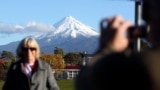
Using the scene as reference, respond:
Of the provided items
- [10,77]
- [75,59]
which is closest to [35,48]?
[10,77]

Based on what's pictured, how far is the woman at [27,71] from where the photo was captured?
838 cm

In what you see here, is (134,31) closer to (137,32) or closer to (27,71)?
(137,32)

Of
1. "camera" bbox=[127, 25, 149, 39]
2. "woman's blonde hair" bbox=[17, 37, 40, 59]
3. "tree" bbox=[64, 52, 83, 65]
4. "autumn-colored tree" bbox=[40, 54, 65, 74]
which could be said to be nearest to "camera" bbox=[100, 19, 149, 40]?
"camera" bbox=[127, 25, 149, 39]

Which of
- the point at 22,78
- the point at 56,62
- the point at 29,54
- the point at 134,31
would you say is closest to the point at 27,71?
the point at 22,78

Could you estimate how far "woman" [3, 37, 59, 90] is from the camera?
8383 mm

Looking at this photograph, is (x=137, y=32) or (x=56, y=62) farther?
(x=56, y=62)

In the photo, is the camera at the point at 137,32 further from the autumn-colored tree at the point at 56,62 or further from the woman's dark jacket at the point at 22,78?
the autumn-colored tree at the point at 56,62

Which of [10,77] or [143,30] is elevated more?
[143,30]

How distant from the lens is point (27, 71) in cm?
855

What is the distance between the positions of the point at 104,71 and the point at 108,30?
27 cm

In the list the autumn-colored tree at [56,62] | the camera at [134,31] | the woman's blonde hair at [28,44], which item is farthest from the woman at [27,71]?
the autumn-colored tree at [56,62]

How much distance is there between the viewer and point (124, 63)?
2.64m

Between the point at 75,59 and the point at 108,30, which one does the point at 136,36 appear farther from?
the point at 75,59

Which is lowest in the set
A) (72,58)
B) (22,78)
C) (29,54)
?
(72,58)
